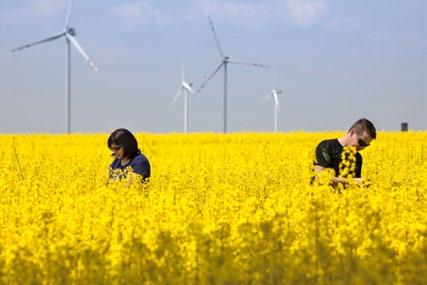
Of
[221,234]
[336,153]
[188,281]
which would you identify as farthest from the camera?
[336,153]

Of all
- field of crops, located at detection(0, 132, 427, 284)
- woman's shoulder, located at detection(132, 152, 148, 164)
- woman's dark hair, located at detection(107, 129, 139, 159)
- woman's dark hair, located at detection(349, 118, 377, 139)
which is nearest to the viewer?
field of crops, located at detection(0, 132, 427, 284)

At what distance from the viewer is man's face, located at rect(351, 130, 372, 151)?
839 cm

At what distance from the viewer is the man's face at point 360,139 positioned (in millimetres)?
8391

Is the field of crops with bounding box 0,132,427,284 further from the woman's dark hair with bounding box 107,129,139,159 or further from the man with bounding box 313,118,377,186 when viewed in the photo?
the woman's dark hair with bounding box 107,129,139,159

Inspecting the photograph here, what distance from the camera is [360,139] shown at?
8.45 m

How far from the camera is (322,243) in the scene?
598cm

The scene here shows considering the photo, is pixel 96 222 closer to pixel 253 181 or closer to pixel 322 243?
pixel 322 243

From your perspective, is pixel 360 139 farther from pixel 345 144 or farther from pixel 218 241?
pixel 218 241

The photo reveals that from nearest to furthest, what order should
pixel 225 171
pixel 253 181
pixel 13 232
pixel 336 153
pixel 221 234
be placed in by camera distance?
pixel 221 234 → pixel 13 232 → pixel 336 153 → pixel 253 181 → pixel 225 171

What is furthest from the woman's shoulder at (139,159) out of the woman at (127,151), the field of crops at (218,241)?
the field of crops at (218,241)

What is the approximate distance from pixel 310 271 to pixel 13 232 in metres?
2.30

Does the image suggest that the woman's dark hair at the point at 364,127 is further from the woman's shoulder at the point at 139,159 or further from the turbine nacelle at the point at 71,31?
the turbine nacelle at the point at 71,31

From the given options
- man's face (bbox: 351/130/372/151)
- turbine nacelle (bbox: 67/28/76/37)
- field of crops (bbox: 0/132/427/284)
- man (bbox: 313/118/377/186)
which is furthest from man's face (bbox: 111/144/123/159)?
turbine nacelle (bbox: 67/28/76/37)

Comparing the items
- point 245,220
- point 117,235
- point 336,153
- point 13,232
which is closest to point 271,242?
point 245,220
